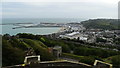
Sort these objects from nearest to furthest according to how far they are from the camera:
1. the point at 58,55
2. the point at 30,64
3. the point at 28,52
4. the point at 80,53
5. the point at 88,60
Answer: the point at 30,64
the point at 88,60
the point at 28,52
the point at 58,55
the point at 80,53

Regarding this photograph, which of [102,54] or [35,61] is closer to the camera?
[35,61]

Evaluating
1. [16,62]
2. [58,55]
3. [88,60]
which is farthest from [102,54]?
[16,62]

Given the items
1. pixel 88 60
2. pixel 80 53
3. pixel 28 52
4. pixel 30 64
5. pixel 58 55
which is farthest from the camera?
pixel 80 53

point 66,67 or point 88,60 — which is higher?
point 66,67

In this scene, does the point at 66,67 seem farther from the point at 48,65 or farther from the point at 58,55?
the point at 58,55

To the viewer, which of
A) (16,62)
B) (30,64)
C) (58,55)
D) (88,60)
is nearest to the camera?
(30,64)

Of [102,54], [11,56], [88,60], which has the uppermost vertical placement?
[11,56]

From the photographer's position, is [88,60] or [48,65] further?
[88,60]

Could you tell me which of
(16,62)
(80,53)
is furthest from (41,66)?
(80,53)

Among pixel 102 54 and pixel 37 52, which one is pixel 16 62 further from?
pixel 102 54
